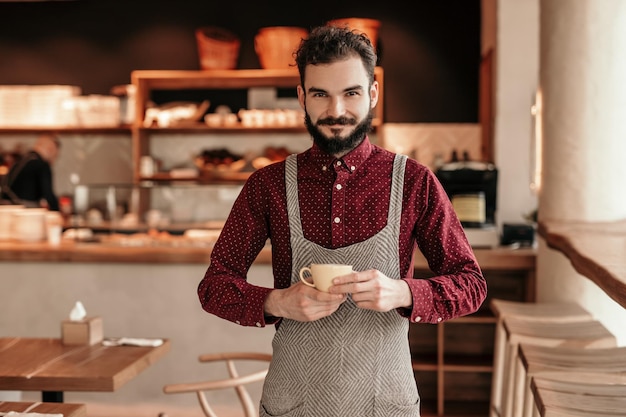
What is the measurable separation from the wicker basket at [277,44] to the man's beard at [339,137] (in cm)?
486

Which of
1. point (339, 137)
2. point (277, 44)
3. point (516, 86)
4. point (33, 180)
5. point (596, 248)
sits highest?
point (277, 44)

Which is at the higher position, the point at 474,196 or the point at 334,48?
the point at 334,48

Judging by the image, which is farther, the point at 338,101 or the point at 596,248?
the point at 596,248

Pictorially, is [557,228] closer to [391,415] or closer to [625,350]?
[625,350]

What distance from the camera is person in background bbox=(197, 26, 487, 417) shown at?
168 centimetres

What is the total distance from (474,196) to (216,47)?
9.95 ft

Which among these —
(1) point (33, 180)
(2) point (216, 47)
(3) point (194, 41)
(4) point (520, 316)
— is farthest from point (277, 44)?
(4) point (520, 316)

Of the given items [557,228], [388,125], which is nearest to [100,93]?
[388,125]

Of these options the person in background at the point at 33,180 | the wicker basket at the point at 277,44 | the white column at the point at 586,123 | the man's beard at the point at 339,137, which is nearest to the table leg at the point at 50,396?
the man's beard at the point at 339,137

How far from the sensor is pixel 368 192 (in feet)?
5.76

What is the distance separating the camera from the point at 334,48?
5.46 feet

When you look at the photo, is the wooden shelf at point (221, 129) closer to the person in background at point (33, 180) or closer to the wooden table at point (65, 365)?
the person in background at point (33, 180)

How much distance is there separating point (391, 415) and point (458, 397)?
297 cm

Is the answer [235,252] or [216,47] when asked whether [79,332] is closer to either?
[235,252]
